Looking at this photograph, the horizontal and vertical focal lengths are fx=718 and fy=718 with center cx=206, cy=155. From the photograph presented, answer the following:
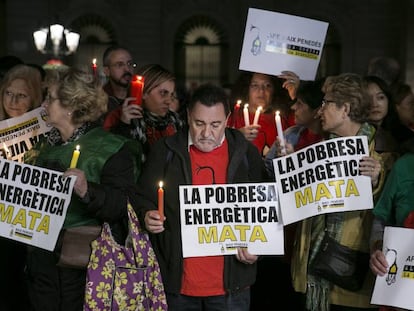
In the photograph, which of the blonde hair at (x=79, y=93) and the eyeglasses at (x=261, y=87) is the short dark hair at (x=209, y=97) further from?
the eyeglasses at (x=261, y=87)

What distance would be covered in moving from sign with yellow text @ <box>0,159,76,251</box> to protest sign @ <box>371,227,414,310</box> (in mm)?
1433

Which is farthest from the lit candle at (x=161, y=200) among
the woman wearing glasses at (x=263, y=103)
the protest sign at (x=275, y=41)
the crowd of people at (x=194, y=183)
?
the protest sign at (x=275, y=41)

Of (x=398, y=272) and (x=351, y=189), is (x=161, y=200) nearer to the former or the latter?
(x=351, y=189)

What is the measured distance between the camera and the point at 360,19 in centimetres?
1816

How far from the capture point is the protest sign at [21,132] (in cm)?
431

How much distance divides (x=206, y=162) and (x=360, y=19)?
15.6 m

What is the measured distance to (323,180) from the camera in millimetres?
3426

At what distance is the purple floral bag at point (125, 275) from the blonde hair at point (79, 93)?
19.0 inches

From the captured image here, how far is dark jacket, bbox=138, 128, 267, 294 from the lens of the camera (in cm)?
335

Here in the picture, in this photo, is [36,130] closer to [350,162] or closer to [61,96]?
[61,96]

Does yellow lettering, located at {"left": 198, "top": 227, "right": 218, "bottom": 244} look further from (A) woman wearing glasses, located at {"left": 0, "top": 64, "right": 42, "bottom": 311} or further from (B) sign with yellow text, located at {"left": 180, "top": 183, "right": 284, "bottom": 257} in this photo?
(A) woman wearing glasses, located at {"left": 0, "top": 64, "right": 42, "bottom": 311}

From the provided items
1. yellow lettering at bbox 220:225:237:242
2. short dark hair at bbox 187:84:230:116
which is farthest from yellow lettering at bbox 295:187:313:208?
short dark hair at bbox 187:84:230:116

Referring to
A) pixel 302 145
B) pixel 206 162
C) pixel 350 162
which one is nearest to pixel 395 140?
pixel 302 145

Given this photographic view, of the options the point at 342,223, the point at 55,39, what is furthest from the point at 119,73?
the point at 55,39
